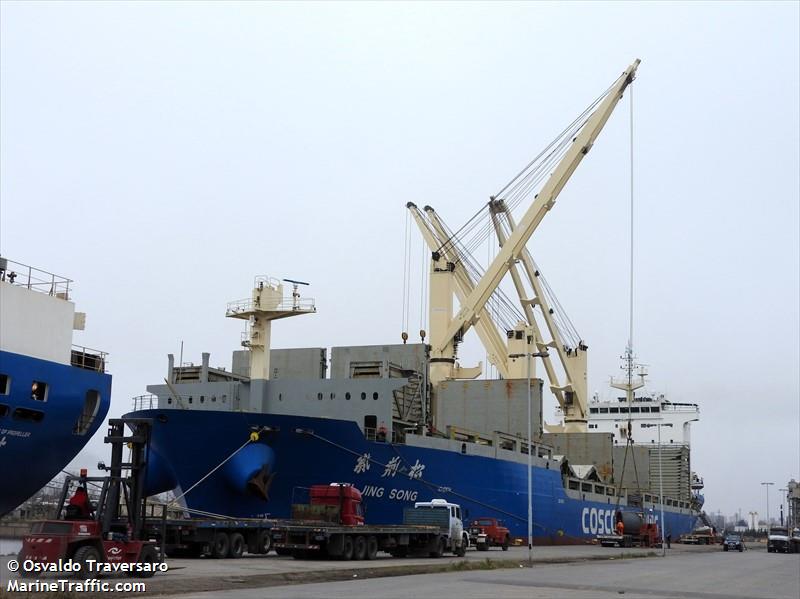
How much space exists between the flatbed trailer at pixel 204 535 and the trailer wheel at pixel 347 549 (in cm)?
194

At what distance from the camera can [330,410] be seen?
29.0 m

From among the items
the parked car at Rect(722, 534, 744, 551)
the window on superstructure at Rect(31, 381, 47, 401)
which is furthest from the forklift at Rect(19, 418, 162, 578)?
the parked car at Rect(722, 534, 744, 551)

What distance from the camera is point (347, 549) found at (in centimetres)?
2200

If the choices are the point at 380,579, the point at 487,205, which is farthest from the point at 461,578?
the point at 487,205

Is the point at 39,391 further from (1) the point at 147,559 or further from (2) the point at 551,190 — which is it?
(2) the point at 551,190

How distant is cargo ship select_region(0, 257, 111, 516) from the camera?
2055 centimetres

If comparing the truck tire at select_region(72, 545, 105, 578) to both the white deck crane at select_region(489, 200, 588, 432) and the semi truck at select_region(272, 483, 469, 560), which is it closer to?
the semi truck at select_region(272, 483, 469, 560)

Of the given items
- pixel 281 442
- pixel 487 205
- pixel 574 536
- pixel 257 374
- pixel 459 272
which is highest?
pixel 487 205

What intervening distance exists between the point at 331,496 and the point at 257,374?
7.85 metres

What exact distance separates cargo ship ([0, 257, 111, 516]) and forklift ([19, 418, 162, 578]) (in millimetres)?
3804

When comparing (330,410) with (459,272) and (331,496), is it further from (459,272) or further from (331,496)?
(459,272)

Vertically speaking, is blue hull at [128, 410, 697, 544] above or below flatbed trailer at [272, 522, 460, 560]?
above

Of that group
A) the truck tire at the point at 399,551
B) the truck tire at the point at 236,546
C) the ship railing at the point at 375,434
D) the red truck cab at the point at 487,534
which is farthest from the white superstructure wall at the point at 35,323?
the red truck cab at the point at 487,534

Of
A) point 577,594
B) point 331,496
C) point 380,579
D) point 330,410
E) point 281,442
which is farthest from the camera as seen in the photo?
point 330,410
